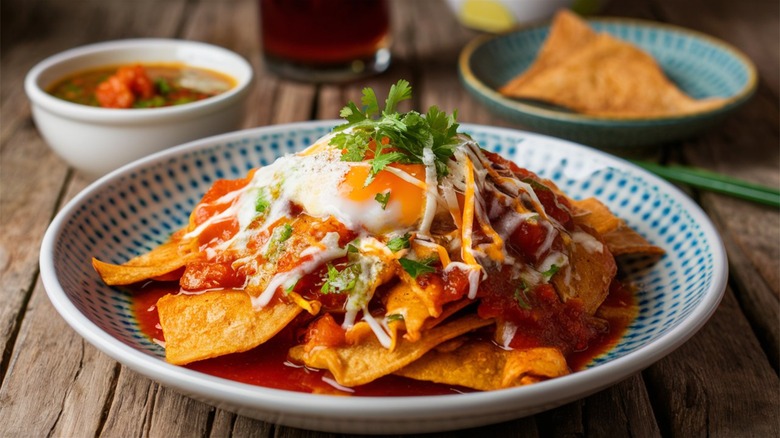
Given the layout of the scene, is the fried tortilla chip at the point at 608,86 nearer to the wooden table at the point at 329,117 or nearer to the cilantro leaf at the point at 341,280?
the wooden table at the point at 329,117

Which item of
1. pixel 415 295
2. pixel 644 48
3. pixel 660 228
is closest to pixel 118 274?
pixel 415 295

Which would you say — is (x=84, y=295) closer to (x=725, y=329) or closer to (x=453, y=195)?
(x=453, y=195)

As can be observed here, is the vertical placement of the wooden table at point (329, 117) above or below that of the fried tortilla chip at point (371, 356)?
below

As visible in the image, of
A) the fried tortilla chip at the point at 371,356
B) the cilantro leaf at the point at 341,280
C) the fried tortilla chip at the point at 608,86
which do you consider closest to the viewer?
the fried tortilla chip at the point at 371,356

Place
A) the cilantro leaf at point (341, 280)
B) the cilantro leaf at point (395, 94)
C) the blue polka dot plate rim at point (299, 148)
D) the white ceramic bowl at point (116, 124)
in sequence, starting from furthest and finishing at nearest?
the white ceramic bowl at point (116, 124)
the cilantro leaf at point (395, 94)
the cilantro leaf at point (341, 280)
the blue polka dot plate rim at point (299, 148)

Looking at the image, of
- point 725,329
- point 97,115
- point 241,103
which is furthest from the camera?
point 241,103

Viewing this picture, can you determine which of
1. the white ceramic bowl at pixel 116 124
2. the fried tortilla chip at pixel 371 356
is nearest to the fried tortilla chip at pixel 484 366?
the fried tortilla chip at pixel 371 356

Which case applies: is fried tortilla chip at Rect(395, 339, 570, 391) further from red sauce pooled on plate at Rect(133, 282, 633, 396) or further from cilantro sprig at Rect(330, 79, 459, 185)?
cilantro sprig at Rect(330, 79, 459, 185)
